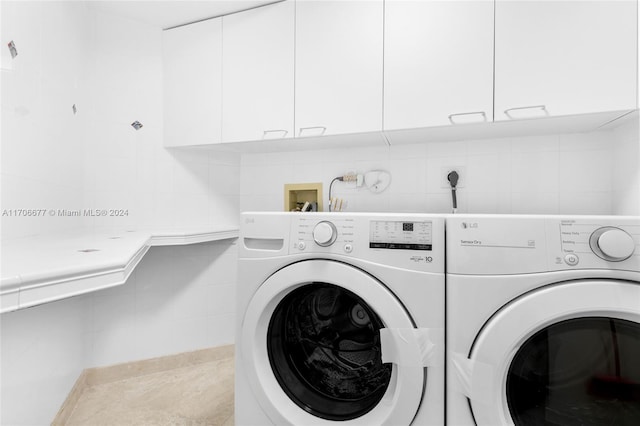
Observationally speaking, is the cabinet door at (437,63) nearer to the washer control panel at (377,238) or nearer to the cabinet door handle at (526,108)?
the cabinet door handle at (526,108)

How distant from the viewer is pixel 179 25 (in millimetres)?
1654

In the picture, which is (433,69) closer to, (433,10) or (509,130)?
(433,10)

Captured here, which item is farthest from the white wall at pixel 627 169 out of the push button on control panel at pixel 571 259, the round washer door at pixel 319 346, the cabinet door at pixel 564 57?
the round washer door at pixel 319 346

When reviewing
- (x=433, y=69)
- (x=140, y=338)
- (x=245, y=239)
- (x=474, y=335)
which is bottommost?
(x=140, y=338)

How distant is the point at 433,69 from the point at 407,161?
0.50 metres

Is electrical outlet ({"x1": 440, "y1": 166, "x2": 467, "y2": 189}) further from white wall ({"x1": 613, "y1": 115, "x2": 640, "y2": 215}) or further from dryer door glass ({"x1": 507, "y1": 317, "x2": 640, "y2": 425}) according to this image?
dryer door glass ({"x1": 507, "y1": 317, "x2": 640, "y2": 425})

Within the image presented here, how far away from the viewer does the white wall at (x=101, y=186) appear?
102cm

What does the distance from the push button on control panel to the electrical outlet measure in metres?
0.82

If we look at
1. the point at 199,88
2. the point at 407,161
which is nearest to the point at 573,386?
the point at 407,161

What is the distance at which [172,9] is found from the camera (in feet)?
5.03

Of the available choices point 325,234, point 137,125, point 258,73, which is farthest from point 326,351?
point 137,125

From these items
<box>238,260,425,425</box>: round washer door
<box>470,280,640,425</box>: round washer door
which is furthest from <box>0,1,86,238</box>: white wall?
<box>470,280,640,425</box>: round washer door

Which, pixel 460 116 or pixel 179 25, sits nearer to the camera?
pixel 460 116

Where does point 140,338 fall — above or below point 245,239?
below
